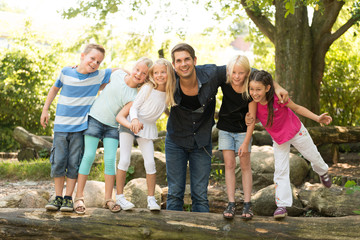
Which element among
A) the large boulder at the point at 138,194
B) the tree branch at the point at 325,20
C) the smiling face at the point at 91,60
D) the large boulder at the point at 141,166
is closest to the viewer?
the smiling face at the point at 91,60

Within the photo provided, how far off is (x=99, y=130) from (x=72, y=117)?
32 cm

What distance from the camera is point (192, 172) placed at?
181 inches

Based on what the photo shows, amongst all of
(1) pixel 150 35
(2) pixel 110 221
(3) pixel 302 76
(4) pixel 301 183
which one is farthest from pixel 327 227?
(1) pixel 150 35

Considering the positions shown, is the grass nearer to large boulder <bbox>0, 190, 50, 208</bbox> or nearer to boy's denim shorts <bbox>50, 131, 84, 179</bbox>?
large boulder <bbox>0, 190, 50, 208</bbox>

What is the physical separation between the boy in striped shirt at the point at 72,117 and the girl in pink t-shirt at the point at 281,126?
1.75 meters

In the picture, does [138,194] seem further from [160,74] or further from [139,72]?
[160,74]

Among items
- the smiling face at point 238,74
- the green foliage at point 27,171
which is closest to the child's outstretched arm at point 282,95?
the smiling face at point 238,74

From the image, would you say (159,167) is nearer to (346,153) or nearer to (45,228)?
(45,228)

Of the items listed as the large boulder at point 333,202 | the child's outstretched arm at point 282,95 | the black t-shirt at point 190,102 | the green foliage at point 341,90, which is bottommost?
the large boulder at point 333,202

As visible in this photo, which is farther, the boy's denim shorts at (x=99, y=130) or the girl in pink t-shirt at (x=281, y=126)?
the boy's denim shorts at (x=99, y=130)

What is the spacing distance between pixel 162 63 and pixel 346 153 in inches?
280

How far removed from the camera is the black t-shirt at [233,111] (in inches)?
167

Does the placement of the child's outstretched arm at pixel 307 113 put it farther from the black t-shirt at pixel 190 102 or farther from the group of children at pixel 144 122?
the black t-shirt at pixel 190 102

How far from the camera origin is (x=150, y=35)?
13430 mm
